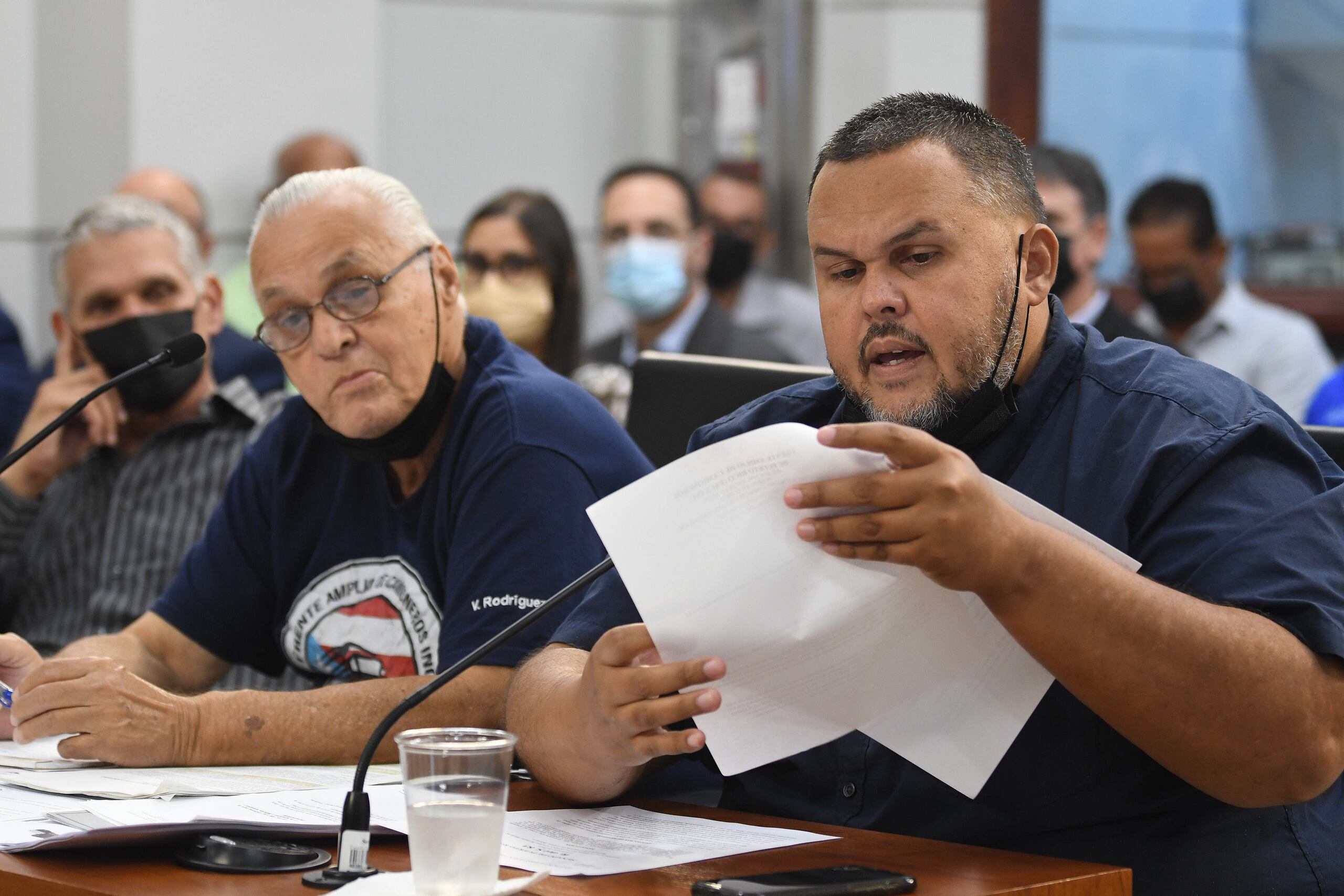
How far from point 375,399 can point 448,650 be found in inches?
14.2

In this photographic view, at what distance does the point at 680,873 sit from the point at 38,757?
0.86 m

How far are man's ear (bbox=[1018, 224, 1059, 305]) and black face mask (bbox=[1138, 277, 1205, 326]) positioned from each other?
3.54 meters

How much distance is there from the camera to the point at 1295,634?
4.00ft

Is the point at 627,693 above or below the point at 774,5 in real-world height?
below

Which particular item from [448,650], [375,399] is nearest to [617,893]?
[448,650]

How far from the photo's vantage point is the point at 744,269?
17.9 ft

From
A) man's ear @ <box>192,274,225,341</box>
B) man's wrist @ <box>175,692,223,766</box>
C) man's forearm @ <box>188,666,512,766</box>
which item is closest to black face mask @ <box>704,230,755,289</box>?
man's ear @ <box>192,274,225,341</box>

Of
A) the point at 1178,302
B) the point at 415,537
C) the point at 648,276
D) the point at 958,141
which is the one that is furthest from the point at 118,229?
the point at 1178,302

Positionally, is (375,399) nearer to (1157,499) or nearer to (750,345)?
(1157,499)

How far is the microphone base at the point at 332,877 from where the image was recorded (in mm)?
1118

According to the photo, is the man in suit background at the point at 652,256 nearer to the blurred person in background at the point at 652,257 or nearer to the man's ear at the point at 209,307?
the blurred person in background at the point at 652,257

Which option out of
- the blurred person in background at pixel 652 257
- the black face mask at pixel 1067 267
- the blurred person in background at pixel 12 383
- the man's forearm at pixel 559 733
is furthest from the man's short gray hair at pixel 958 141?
the blurred person in background at pixel 652 257

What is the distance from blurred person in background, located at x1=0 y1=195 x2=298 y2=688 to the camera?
2662 mm

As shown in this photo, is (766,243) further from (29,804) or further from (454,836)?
(454,836)
